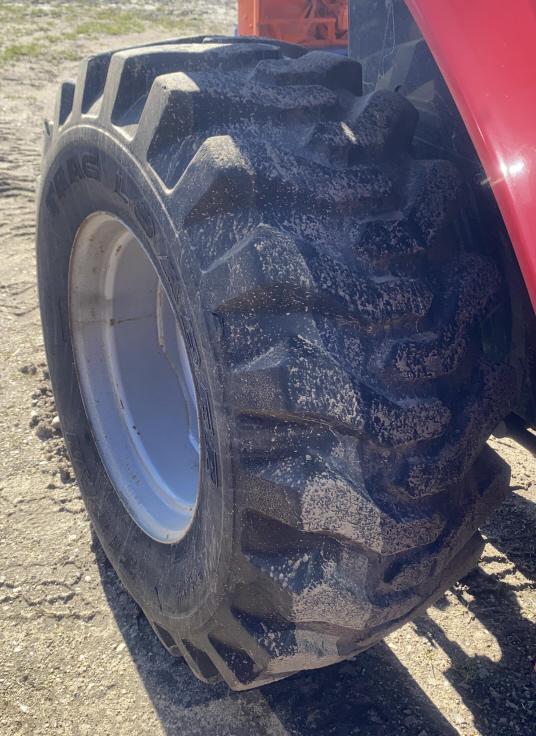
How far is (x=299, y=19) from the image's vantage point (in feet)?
8.49


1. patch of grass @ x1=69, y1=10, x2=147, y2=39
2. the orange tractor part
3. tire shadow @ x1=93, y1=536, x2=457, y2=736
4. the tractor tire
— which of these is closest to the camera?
the tractor tire

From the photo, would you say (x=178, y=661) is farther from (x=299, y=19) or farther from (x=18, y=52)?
(x=18, y=52)

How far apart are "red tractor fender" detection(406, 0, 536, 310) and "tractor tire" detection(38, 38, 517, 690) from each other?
0.69ft

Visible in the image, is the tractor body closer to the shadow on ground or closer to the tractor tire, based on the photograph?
the tractor tire

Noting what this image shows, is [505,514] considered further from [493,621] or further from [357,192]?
[357,192]

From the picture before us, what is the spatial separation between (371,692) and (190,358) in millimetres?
828

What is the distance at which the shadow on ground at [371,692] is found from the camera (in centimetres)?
142

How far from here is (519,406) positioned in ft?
3.84

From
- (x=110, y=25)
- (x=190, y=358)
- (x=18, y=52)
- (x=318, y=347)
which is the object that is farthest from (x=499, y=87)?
(x=110, y=25)

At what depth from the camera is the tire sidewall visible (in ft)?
3.51

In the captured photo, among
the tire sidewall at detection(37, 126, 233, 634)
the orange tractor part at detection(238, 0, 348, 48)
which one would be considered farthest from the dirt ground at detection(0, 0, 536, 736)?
the orange tractor part at detection(238, 0, 348, 48)

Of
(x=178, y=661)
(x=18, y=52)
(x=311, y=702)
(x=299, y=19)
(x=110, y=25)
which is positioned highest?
(x=110, y=25)

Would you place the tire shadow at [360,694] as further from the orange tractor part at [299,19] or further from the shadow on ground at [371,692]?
the orange tractor part at [299,19]

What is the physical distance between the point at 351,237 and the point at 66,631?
1.19 meters
